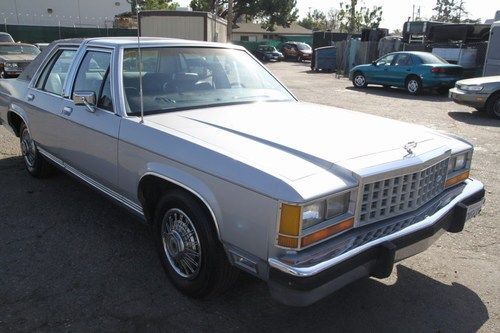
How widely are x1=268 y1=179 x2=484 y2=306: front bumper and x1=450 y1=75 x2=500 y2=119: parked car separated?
30.7 feet

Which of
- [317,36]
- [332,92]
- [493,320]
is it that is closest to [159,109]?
[493,320]

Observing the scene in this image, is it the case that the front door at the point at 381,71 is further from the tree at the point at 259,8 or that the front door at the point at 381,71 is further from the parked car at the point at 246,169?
the tree at the point at 259,8

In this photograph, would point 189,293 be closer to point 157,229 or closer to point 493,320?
point 157,229

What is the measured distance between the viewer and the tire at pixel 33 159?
5.39 metres

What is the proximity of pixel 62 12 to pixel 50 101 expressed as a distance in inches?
1707

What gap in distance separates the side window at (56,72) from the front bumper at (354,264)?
3296 mm

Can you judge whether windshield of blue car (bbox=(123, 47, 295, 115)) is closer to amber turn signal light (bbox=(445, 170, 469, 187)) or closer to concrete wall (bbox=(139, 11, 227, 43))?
amber turn signal light (bbox=(445, 170, 469, 187))

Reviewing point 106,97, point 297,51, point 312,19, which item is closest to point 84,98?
point 106,97

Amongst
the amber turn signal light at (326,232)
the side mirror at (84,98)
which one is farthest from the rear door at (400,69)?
the amber turn signal light at (326,232)

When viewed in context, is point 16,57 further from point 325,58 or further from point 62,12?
point 62,12

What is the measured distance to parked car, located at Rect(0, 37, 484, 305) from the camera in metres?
2.45

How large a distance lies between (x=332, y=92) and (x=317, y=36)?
19.4 metres

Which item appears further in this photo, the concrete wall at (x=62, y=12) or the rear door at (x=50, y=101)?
the concrete wall at (x=62, y=12)

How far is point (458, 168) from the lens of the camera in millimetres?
3549
